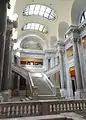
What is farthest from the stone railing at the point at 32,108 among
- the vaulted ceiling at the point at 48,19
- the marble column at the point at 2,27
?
the vaulted ceiling at the point at 48,19

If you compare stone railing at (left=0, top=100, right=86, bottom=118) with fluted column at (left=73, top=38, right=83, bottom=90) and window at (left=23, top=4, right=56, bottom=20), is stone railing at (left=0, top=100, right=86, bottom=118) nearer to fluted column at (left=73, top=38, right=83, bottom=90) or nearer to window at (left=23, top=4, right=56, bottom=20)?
fluted column at (left=73, top=38, right=83, bottom=90)

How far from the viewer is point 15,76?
62.2 feet

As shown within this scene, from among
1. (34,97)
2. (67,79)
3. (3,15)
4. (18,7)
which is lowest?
(34,97)

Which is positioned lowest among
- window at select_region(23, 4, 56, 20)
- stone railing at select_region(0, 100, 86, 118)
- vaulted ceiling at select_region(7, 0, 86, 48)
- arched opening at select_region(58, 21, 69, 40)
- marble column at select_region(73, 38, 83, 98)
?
stone railing at select_region(0, 100, 86, 118)

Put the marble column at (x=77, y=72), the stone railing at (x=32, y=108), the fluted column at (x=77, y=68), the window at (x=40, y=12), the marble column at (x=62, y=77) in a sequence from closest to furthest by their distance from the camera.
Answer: the stone railing at (x=32, y=108), the marble column at (x=77, y=72), the fluted column at (x=77, y=68), the marble column at (x=62, y=77), the window at (x=40, y=12)

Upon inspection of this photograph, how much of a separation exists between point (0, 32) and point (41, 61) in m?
21.2

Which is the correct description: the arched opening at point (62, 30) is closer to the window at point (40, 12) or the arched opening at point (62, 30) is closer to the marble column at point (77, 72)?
the window at point (40, 12)

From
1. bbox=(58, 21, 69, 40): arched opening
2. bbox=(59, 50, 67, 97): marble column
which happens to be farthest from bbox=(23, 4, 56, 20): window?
bbox=(59, 50, 67, 97): marble column

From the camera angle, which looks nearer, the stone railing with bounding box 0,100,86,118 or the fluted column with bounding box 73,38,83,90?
the stone railing with bounding box 0,100,86,118

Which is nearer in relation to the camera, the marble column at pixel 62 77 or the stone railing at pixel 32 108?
the stone railing at pixel 32 108

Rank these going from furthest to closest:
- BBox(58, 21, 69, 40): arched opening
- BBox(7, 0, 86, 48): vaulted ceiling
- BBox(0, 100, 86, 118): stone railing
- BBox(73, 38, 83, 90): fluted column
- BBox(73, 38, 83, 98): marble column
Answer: BBox(58, 21, 69, 40): arched opening, BBox(7, 0, 86, 48): vaulted ceiling, BBox(73, 38, 83, 90): fluted column, BBox(73, 38, 83, 98): marble column, BBox(0, 100, 86, 118): stone railing

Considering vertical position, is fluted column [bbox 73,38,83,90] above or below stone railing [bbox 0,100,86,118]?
above

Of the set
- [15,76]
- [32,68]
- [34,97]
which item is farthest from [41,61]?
[34,97]

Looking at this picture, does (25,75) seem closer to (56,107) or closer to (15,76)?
(15,76)
